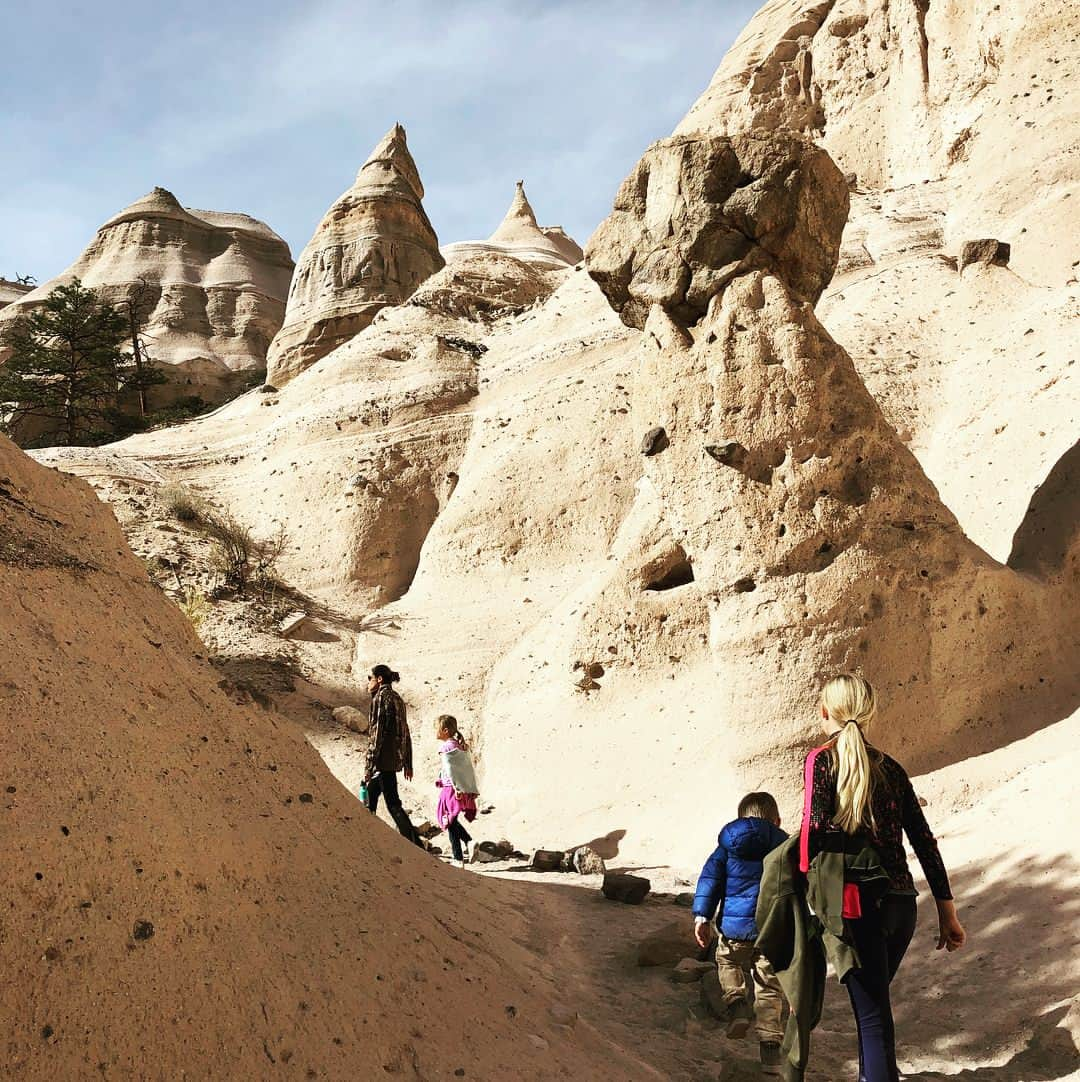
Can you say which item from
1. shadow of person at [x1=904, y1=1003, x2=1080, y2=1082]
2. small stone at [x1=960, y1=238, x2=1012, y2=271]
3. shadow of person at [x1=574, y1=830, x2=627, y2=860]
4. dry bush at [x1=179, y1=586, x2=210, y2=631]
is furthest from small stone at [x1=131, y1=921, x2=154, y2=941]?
small stone at [x1=960, y1=238, x2=1012, y2=271]

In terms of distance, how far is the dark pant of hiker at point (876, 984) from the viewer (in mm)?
2668

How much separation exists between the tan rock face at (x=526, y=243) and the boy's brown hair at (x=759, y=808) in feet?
72.5

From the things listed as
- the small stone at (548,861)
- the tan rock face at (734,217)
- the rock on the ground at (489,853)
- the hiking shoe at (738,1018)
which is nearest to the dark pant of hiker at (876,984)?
the hiking shoe at (738,1018)

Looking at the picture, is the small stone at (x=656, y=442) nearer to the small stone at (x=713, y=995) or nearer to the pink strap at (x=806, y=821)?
the small stone at (x=713, y=995)

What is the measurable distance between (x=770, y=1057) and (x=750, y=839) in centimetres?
71

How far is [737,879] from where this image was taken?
3.49 meters

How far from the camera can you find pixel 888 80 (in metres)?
19.0

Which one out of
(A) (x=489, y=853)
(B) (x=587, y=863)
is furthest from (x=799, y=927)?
(A) (x=489, y=853)

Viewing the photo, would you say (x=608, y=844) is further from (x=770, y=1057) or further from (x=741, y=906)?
(x=770, y=1057)

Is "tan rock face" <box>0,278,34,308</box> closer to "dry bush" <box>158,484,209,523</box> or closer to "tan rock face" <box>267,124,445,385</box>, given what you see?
"tan rock face" <box>267,124,445,385</box>

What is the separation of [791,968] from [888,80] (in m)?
20.0

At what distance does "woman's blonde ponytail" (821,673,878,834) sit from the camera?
8.89ft

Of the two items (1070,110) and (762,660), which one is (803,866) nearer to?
(762,660)

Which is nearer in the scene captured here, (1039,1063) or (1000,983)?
(1039,1063)
